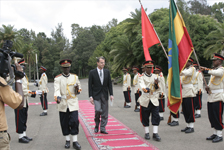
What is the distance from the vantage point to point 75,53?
6900cm

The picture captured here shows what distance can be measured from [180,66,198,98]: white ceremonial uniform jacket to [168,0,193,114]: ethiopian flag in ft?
0.84

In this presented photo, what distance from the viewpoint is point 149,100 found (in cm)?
637

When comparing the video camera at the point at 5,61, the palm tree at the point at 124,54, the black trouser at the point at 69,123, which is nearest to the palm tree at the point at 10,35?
the palm tree at the point at 124,54

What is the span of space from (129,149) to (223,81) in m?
3.39

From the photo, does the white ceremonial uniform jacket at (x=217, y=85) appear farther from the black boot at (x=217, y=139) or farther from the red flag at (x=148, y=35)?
the red flag at (x=148, y=35)

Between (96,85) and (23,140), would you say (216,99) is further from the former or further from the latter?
(23,140)

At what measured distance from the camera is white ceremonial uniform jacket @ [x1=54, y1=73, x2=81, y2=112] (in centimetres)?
573

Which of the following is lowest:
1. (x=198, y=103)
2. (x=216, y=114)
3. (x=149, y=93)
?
(x=198, y=103)

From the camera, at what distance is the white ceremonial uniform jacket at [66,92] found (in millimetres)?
5734

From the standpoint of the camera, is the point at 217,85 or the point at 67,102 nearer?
the point at 67,102

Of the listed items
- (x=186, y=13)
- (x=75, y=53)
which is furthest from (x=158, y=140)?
(x=75, y=53)

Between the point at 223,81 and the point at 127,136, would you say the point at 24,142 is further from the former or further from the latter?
the point at 223,81

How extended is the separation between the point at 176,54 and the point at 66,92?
3.63m

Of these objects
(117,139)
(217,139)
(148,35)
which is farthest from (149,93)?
(148,35)
